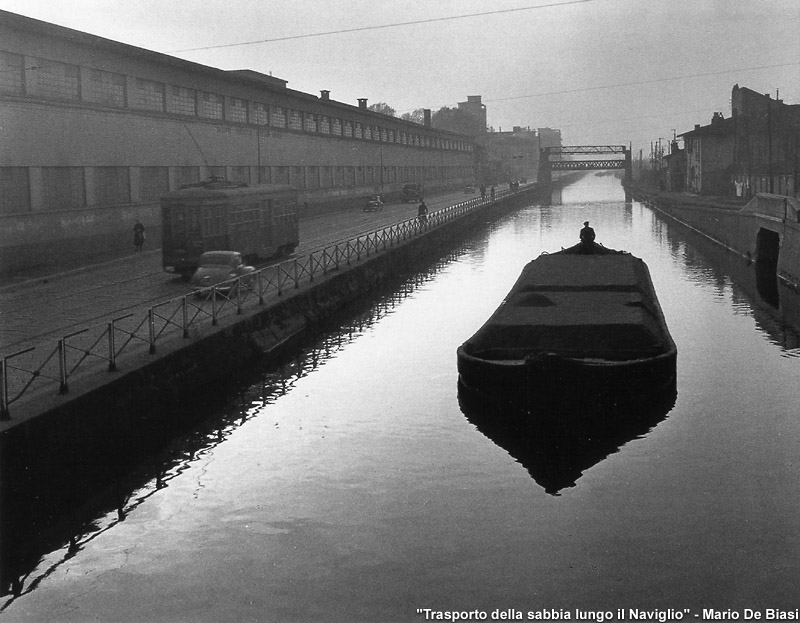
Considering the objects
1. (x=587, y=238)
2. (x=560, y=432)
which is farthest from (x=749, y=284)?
(x=560, y=432)

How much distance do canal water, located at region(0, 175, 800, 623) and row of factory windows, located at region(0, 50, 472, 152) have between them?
798 inches

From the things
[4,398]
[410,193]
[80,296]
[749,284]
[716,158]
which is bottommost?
[749,284]

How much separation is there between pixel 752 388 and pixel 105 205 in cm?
3090

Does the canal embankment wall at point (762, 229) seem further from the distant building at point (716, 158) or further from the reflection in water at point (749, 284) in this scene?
the distant building at point (716, 158)

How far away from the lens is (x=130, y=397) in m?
18.2

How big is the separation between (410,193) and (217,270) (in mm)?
69997

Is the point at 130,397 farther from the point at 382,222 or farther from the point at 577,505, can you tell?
the point at 382,222

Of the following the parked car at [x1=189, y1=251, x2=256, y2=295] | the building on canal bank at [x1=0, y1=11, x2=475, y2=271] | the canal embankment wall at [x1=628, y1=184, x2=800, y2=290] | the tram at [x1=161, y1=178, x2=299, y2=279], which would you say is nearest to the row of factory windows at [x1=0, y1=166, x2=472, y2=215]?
the building on canal bank at [x1=0, y1=11, x2=475, y2=271]

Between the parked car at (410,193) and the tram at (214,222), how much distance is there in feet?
195

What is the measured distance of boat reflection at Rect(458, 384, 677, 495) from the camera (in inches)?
677

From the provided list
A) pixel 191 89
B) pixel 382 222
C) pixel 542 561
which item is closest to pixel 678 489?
pixel 542 561

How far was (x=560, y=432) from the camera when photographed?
19000mm

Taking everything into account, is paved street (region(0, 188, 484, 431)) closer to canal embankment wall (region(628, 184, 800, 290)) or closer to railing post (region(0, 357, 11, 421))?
railing post (region(0, 357, 11, 421))

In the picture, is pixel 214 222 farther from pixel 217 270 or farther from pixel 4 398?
pixel 4 398
